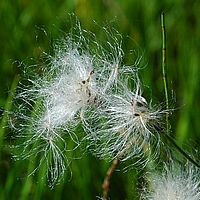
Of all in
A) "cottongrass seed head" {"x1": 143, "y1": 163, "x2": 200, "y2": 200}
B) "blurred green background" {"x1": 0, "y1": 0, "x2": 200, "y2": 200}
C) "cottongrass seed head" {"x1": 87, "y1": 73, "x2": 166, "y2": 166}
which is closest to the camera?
"cottongrass seed head" {"x1": 87, "y1": 73, "x2": 166, "y2": 166}

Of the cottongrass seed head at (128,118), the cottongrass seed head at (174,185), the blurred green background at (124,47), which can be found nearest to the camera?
the cottongrass seed head at (128,118)

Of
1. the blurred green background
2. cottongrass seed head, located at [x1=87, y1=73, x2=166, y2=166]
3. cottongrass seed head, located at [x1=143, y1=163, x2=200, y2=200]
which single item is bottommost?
cottongrass seed head, located at [x1=143, y1=163, x2=200, y2=200]

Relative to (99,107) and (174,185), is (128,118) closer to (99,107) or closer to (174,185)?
(99,107)

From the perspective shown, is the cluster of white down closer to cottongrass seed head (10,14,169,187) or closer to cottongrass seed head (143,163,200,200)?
cottongrass seed head (10,14,169,187)

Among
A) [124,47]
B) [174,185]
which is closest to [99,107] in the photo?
[174,185]

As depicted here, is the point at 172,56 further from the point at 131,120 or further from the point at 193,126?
the point at 131,120

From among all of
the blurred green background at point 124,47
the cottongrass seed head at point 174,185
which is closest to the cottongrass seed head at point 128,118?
the cottongrass seed head at point 174,185

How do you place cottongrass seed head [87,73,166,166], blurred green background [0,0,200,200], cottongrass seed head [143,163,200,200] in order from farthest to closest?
blurred green background [0,0,200,200] < cottongrass seed head [143,163,200,200] < cottongrass seed head [87,73,166,166]

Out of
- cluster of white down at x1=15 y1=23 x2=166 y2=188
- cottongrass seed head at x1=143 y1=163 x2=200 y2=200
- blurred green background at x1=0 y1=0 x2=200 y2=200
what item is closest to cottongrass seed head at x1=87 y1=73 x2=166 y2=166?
cluster of white down at x1=15 y1=23 x2=166 y2=188

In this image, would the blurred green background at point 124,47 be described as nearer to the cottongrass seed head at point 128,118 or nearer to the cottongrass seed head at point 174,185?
the cottongrass seed head at point 174,185

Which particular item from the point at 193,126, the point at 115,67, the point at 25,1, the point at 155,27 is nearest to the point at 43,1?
the point at 25,1
